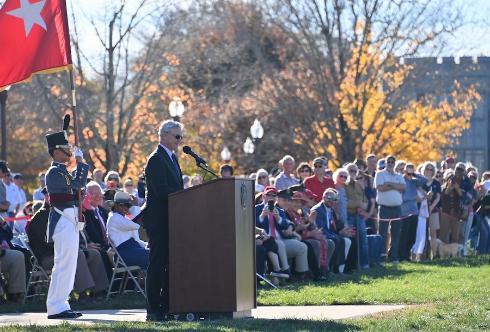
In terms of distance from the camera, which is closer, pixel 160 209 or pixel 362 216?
pixel 160 209

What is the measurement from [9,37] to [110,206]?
434 cm

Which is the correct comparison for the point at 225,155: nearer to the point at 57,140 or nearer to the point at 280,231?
the point at 280,231

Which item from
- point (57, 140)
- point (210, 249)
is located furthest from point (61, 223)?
point (210, 249)

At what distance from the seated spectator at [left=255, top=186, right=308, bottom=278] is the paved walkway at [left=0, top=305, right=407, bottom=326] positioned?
415 cm

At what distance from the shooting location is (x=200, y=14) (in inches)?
1639

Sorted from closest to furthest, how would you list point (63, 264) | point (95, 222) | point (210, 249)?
point (210, 249) → point (63, 264) → point (95, 222)

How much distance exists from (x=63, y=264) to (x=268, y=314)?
7.49ft

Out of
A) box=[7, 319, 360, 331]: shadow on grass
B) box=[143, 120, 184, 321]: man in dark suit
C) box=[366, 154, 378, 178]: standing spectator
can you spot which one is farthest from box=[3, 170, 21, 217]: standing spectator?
box=[7, 319, 360, 331]: shadow on grass

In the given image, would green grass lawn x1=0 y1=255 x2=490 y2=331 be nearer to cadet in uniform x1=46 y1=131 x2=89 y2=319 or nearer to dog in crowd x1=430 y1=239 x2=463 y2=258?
cadet in uniform x1=46 y1=131 x2=89 y2=319

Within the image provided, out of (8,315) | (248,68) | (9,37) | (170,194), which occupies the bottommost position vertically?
(8,315)

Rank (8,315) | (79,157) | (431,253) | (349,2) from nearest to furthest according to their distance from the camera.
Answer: (79,157) < (8,315) < (431,253) < (349,2)

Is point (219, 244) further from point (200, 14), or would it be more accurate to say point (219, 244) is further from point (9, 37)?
point (200, 14)

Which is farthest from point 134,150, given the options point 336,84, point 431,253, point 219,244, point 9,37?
point 219,244

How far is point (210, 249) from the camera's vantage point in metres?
12.1
